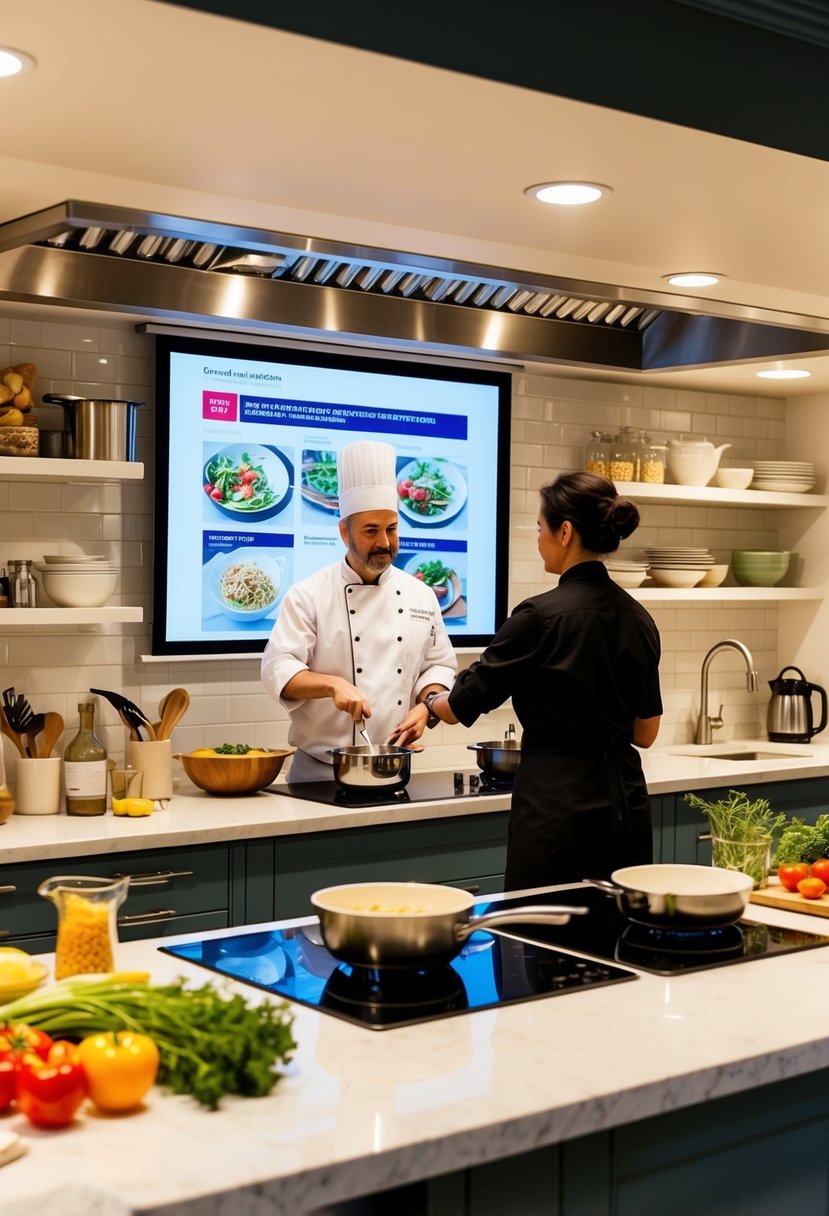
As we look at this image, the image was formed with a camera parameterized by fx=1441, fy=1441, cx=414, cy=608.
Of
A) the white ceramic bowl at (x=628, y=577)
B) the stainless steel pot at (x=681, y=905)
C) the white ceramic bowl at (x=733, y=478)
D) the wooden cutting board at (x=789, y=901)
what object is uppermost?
the white ceramic bowl at (x=733, y=478)

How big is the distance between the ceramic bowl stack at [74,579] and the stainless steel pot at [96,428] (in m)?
0.30

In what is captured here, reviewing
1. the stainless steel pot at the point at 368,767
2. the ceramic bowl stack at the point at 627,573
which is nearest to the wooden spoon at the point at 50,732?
the stainless steel pot at the point at 368,767

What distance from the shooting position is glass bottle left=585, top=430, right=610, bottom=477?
17.9 feet

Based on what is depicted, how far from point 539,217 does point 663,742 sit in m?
3.08

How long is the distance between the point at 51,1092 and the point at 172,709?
271 cm

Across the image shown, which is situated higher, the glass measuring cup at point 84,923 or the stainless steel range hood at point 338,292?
the stainless steel range hood at point 338,292

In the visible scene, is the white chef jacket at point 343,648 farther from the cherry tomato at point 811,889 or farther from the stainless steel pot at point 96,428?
the cherry tomato at point 811,889

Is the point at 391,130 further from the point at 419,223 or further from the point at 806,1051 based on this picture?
the point at 806,1051

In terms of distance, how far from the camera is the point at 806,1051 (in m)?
1.98

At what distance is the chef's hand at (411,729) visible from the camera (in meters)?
4.24

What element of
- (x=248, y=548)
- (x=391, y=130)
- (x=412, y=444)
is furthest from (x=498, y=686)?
(x=412, y=444)

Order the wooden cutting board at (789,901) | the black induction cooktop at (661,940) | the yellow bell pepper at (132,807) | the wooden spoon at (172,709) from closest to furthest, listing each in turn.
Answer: the black induction cooktop at (661,940)
the wooden cutting board at (789,901)
the yellow bell pepper at (132,807)
the wooden spoon at (172,709)

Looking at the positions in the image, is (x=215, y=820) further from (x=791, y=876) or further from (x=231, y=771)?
(x=791, y=876)

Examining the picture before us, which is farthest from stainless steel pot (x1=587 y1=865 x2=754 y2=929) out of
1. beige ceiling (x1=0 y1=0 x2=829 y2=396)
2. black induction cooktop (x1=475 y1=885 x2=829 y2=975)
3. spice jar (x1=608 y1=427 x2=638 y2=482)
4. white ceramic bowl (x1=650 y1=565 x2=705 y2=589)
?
white ceramic bowl (x1=650 y1=565 x2=705 y2=589)
